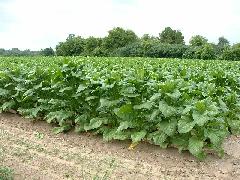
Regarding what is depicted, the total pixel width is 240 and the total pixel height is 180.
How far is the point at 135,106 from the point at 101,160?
3.15ft

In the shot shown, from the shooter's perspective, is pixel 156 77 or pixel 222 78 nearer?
pixel 156 77

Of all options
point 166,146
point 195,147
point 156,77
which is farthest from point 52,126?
point 195,147

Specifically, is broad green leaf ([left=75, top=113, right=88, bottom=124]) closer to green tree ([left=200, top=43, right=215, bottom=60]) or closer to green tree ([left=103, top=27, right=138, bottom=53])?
green tree ([left=200, top=43, right=215, bottom=60])

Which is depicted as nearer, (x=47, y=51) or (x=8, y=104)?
(x=8, y=104)

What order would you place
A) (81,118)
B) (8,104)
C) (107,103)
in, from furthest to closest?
1. (8,104)
2. (81,118)
3. (107,103)

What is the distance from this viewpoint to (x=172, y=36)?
3401 inches

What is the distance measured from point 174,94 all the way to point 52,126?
304 cm

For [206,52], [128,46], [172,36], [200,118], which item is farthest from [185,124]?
[172,36]

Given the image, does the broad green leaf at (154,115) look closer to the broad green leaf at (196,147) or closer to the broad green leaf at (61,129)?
the broad green leaf at (196,147)

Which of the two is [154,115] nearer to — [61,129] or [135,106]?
[135,106]

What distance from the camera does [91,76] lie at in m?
8.20

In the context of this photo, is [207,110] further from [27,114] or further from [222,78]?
[27,114]

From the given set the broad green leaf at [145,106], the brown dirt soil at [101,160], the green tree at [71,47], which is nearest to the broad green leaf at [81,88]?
the brown dirt soil at [101,160]

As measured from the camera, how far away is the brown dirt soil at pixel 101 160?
6.25 m
